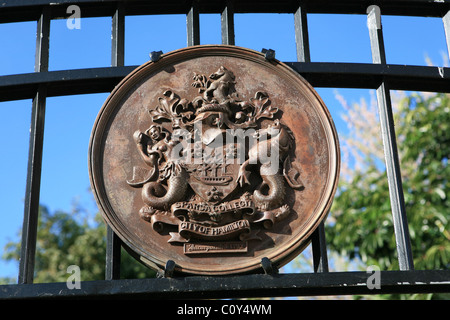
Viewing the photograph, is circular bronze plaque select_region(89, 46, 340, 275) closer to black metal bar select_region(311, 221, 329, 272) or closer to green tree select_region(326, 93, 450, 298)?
black metal bar select_region(311, 221, 329, 272)

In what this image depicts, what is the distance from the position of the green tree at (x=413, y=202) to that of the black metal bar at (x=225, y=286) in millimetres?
5392

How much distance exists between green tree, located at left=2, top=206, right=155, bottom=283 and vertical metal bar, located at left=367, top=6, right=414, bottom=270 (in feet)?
33.5

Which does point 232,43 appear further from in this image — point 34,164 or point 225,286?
point 225,286

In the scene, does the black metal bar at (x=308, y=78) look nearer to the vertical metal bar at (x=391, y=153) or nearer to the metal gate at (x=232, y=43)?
the metal gate at (x=232, y=43)

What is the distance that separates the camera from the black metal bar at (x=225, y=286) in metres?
3.62

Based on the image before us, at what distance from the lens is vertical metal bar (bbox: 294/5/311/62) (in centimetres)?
439

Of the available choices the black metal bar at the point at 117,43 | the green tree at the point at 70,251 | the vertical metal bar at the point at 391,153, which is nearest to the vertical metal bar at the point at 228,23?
the black metal bar at the point at 117,43

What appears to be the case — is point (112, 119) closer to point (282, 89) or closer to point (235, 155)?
point (235, 155)

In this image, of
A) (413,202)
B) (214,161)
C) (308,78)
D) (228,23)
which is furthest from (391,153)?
(413,202)

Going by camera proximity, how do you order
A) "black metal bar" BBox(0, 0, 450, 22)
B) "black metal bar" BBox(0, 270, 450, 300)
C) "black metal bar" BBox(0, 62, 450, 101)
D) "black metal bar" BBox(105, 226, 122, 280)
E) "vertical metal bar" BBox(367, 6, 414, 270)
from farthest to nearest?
"black metal bar" BBox(0, 0, 450, 22), "black metal bar" BBox(0, 62, 450, 101), "vertical metal bar" BBox(367, 6, 414, 270), "black metal bar" BBox(105, 226, 122, 280), "black metal bar" BBox(0, 270, 450, 300)

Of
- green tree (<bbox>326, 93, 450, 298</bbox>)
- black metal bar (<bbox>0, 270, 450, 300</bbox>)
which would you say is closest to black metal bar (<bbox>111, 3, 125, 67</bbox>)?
black metal bar (<bbox>0, 270, 450, 300</bbox>)

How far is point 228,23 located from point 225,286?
72.3 inches

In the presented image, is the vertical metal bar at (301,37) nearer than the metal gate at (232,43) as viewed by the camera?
No

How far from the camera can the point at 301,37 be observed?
4395mm
